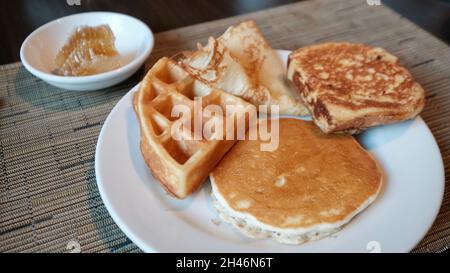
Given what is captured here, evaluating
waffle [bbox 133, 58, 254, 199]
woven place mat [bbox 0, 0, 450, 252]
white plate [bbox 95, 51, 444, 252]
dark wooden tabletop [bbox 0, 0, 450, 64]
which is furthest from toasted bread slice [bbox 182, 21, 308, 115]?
dark wooden tabletop [bbox 0, 0, 450, 64]

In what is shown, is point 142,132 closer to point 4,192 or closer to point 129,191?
point 129,191

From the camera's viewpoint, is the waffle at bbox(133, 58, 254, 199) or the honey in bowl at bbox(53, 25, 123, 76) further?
A: the honey in bowl at bbox(53, 25, 123, 76)

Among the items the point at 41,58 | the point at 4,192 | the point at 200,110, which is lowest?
the point at 4,192

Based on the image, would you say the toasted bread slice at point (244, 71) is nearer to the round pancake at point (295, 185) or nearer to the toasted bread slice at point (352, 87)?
the toasted bread slice at point (352, 87)

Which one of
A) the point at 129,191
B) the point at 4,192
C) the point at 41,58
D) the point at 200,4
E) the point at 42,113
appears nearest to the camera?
the point at 129,191

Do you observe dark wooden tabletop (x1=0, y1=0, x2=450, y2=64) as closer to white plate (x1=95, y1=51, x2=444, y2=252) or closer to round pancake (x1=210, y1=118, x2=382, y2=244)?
white plate (x1=95, y1=51, x2=444, y2=252)

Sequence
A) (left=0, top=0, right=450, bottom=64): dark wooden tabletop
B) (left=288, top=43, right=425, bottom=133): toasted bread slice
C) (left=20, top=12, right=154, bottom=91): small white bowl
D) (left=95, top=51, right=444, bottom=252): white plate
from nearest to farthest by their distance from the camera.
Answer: (left=95, top=51, right=444, bottom=252): white plate → (left=288, top=43, right=425, bottom=133): toasted bread slice → (left=20, top=12, right=154, bottom=91): small white bowl → (left=0, top=0, right=450, bottom=64): dark wooden tabletop

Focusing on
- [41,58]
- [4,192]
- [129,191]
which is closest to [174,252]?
[129,191]
